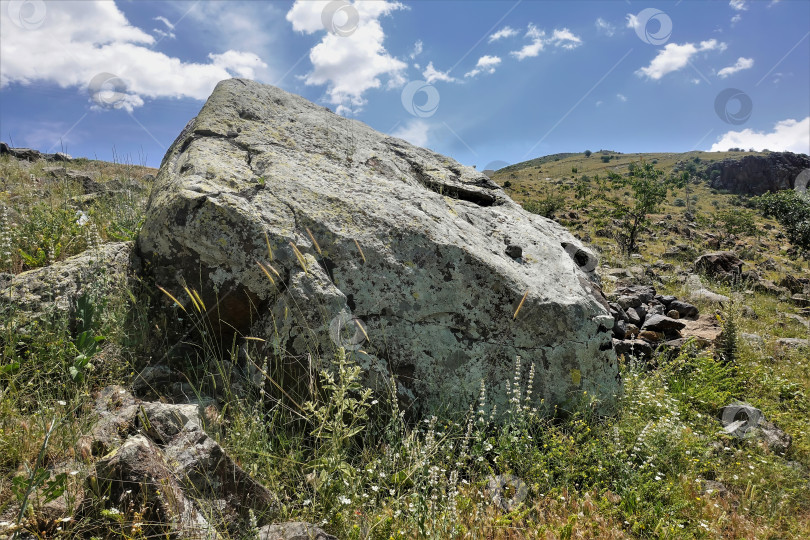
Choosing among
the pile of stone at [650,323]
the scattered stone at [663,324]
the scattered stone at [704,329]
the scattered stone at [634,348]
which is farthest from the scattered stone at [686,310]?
the scattered stone at [634,348]

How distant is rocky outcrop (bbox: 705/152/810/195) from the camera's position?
9406 centimetres

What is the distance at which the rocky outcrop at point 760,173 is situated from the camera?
309 ft

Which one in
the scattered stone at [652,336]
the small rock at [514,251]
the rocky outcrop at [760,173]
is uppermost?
the rocky outcrop at [760,173]

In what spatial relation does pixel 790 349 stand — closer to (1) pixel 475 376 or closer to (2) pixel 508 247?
(2) pixel 508 247

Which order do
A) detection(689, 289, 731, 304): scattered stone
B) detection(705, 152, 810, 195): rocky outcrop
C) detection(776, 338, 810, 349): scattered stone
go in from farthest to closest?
detection(705, 152, 810, 195): rocky outcrop
detection(689, 289, 731, 304): scattered stone
detection(776, 338, 810, 349): scattered stone

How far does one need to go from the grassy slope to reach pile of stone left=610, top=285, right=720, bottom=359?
1.58 m

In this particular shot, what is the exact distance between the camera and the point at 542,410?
13.6 feet

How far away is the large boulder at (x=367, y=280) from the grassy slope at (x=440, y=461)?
41 cm

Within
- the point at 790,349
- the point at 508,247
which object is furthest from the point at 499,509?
the point at 790,349

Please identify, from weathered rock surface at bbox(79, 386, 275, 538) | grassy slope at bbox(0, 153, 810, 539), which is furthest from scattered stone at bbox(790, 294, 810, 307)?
weathered rock surface at bbox(79, 386, 275, 538)

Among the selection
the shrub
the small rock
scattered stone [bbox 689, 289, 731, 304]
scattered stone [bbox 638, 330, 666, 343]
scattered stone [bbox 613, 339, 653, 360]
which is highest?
the shrub

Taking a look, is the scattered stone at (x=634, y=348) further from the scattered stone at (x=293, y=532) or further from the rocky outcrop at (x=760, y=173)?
the rocky outcrop at (x=760, y=173)

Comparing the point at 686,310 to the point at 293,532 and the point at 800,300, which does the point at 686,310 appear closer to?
the point at 800,300

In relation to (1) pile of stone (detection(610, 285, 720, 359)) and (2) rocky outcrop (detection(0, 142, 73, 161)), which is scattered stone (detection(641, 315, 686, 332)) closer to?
(1) pile of stone (detection(610, 285, 720, 359))
